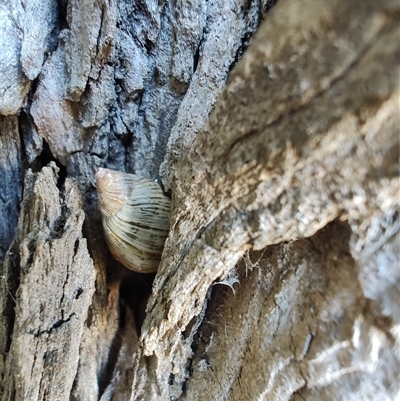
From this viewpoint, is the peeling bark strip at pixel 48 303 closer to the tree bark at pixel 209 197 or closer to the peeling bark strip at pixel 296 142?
the tree bark at pixel 209 197

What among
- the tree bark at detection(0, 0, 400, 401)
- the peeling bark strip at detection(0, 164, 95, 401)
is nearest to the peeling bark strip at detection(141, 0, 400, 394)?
the tree bark at detection(0, 0, 400, 401)

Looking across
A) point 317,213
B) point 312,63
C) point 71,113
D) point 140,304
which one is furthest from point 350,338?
point 71,113

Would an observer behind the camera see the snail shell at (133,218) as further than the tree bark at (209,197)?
Yes

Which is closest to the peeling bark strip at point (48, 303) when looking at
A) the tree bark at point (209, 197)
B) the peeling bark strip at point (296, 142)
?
the tree bark at point (209, 197)

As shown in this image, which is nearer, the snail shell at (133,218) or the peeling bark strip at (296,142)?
the peeling bark strip at (296,142)
